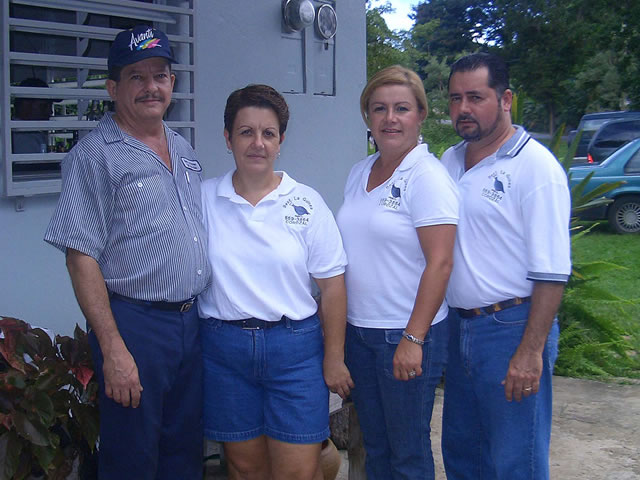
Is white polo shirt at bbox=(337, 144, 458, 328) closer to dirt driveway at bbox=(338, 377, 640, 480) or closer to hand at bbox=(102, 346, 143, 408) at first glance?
hand at bbox=(102, 346, 143, 408)

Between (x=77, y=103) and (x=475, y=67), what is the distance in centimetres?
258

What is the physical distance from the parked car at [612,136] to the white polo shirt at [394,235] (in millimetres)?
11516

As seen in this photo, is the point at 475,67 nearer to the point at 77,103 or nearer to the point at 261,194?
the point at 261,194

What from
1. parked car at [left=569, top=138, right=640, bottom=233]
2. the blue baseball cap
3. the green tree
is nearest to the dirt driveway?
the blue baseball cap

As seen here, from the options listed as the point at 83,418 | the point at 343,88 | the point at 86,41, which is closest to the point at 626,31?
the point at 343,88

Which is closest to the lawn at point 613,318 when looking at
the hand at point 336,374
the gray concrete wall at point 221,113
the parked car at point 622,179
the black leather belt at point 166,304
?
the parked car at point 622,179

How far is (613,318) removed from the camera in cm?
766

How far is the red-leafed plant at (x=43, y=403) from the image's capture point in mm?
2830

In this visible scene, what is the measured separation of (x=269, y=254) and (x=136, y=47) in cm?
91

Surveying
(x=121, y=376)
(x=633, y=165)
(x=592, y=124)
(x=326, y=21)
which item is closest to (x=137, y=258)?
(x=121, y=376)

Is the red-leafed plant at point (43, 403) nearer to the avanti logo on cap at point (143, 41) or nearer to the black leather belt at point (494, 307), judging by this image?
the avanti logo on cap at point (143, 41)

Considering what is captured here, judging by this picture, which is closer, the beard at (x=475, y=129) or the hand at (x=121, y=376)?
the hand at (x=121, y=376)

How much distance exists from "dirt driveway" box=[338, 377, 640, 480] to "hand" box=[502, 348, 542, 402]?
5.70 feet

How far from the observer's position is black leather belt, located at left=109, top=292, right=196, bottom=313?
2750mm
